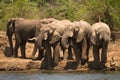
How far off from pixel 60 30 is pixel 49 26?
693mm

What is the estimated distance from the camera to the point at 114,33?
1404 inches

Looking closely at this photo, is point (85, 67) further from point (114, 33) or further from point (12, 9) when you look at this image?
point (12, 9)

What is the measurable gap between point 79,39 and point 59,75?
3857 millimetres

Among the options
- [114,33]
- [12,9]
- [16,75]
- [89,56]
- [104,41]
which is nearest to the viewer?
[16,75]

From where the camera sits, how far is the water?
83.0ft

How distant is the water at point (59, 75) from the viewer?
25297 millimetres

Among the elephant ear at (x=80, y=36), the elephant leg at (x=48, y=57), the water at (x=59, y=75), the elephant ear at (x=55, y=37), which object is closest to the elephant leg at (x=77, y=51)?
the elephant ear at (x=80, y=36)

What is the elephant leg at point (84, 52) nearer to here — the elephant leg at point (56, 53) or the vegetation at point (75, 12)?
the elephant leg at point (56, 53)

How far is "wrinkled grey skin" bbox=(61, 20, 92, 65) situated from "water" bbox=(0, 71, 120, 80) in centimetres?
241

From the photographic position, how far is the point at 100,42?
29500 millimetres

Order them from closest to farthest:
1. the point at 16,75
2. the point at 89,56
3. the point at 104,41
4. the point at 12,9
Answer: the point at 16,75, the point at 104,41, the point at 89,56, the point at 12,9

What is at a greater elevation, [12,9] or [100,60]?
[12,9]

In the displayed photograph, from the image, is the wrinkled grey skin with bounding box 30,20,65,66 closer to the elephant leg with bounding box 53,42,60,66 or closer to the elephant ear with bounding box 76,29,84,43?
the elephant leg with bounding box 53,42,60,66

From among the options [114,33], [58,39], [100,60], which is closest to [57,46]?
[58,39]
